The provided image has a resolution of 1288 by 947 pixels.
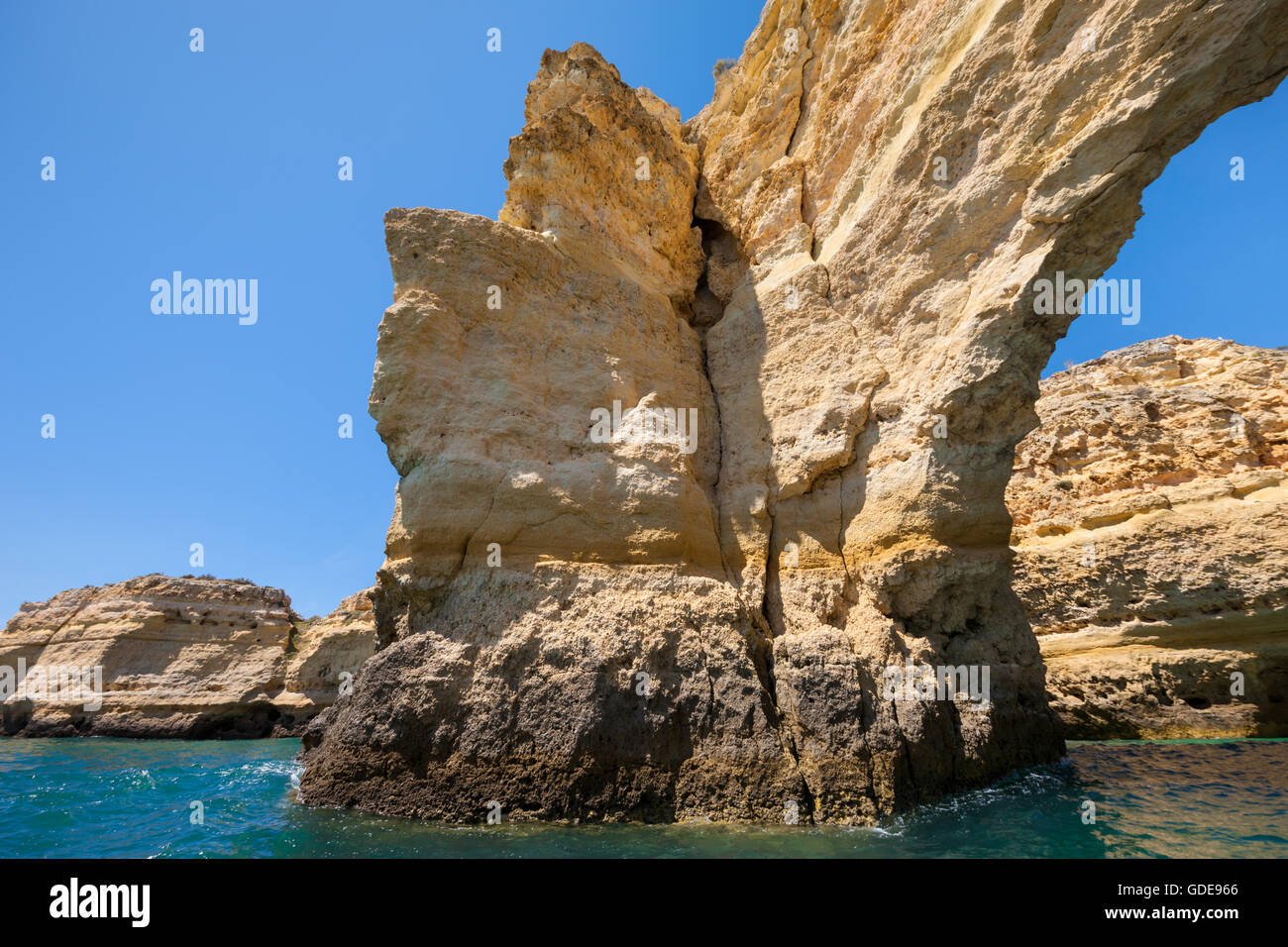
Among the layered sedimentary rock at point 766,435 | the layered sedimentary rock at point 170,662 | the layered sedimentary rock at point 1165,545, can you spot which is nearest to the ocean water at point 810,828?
the layered sedimentary rock at point 766,435

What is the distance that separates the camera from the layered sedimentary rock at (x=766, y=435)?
639cm

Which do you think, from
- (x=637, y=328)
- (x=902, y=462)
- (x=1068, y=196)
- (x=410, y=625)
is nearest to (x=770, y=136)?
(x=637, y=328)

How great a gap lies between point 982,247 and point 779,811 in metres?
7.04

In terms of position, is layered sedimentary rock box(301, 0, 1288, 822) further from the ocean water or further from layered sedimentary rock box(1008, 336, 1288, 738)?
layered sedimentary rock box(1008, 336, 1288, 738)

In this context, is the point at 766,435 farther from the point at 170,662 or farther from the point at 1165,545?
the point at 170,662

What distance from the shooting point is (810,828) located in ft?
19.0

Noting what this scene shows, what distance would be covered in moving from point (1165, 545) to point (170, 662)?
32.6 metres

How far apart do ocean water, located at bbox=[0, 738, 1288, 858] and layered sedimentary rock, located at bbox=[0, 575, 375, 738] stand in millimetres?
17072

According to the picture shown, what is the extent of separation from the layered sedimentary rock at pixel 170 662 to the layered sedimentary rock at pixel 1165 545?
2465cm

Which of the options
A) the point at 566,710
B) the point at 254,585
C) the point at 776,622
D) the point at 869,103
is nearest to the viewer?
the point at 566,710

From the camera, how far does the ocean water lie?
16.8ft

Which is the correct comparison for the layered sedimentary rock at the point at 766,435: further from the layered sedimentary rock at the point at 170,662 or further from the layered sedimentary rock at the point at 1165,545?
the layered sedimentary rock at the point at 170,662

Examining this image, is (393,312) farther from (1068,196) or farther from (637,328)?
(1068,196)

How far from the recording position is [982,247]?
772cm
